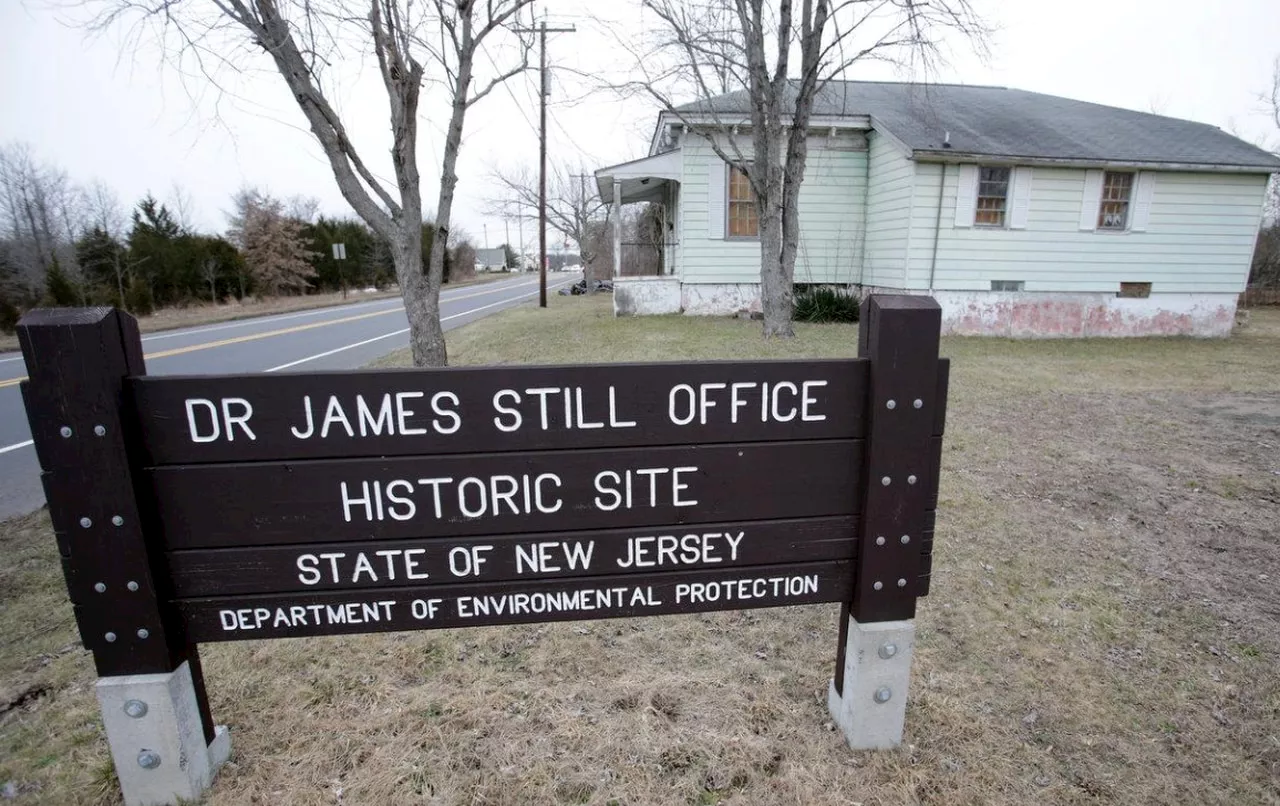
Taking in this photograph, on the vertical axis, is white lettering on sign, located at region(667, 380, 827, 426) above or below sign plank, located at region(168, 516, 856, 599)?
above

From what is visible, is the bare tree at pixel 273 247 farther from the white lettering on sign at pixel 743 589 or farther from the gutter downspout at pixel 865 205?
the white lettering on sign at pixel 743 589

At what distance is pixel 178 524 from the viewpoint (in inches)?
75.4

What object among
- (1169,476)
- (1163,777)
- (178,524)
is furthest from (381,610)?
(1169,476)

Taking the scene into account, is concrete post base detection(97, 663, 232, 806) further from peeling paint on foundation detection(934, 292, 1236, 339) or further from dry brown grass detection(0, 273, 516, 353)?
dry brown grass detection(0, 273, 516, 353)

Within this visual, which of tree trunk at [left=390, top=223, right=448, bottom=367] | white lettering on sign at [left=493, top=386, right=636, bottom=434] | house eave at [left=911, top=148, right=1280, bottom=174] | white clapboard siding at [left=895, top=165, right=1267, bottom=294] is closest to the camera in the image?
white lettering on sign at [left=493, top=386, right=636, bottom=434]

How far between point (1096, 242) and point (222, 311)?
2819 centimetres

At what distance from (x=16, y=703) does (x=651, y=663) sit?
8.66 feet

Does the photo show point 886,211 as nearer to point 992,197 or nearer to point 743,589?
point 992,197

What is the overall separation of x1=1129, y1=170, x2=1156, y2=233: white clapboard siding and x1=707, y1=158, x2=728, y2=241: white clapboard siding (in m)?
8.51

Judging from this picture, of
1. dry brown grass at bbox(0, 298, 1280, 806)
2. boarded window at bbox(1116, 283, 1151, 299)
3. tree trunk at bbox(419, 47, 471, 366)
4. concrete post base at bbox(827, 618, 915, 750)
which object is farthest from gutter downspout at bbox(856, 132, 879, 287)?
concrete post base at bbox(827, 618, 915, 750)

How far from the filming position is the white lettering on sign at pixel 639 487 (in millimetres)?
2049

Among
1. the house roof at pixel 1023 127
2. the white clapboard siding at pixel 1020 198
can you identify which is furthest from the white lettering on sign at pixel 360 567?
the white clapboard siding at pixel 1020 198

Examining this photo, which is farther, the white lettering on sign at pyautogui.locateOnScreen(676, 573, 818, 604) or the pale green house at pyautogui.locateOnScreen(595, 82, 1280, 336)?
the pale green house at pyautogui.locateOnScreen(595, 82, 1280, 336)

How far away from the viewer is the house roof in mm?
13141
